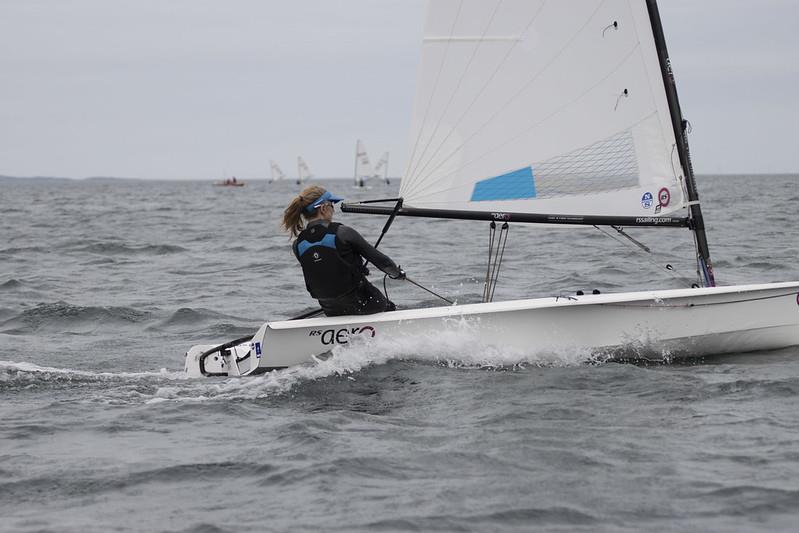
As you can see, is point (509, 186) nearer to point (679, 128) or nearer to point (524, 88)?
point (524, 88)

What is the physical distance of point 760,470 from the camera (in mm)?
3961

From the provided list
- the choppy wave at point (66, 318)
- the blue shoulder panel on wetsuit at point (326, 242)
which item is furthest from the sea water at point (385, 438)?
the blue shoulder panel on wetsuit at point (326, 242)

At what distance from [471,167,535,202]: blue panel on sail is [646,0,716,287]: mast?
94 cm

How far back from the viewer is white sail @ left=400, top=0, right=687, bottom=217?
6.20 meters

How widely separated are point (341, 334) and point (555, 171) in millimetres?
1733

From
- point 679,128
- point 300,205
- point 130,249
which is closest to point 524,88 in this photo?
point 679,128

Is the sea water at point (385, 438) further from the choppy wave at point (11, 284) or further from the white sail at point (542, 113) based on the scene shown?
the choppy wave at point (11, 284)

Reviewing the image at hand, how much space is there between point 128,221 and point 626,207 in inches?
800

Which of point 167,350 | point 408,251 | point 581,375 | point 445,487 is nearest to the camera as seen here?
point 445,487

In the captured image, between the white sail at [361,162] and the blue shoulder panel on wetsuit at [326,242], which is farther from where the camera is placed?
the white sail at [361,162]

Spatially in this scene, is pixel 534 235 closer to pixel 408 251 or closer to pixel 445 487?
pixel 408 251

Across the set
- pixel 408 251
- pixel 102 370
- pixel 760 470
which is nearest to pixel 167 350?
pixel 102 370

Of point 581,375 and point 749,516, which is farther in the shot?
point 581,375

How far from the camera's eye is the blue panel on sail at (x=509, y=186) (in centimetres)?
638
